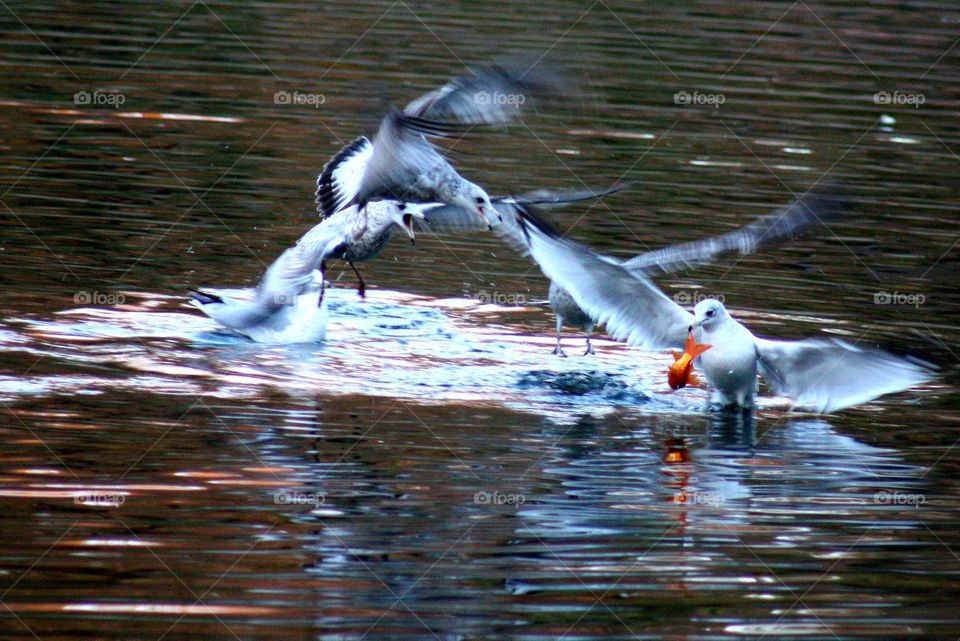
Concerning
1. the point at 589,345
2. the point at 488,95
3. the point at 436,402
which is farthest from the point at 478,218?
the point at 436,402

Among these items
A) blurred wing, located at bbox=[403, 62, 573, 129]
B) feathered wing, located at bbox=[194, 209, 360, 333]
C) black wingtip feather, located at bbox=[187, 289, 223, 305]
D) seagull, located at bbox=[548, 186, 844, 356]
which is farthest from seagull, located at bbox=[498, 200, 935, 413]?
black wingtip feather, located at bbox=[187, 289, 223, 305]

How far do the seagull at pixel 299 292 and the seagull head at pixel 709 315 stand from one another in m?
2.17

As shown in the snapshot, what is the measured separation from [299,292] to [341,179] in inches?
64.7

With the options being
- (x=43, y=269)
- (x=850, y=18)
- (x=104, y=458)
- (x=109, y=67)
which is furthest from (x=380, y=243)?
(x=850, y=18)

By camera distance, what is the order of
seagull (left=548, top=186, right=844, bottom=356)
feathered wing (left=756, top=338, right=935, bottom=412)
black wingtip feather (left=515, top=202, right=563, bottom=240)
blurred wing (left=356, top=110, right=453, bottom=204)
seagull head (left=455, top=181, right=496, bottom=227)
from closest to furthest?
feathered wing (left=756, top=338, right=935, bottom=412), seagull (left=548, top=186, right=844, bottom=356), black wingtip feather (left=515, top=202, right=563, bottom=240), blurred wing (left=356, top=110, right=453, bottom=204), seagull head (left=455, top=181, right=496, bottom=227)

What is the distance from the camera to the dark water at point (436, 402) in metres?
5.93

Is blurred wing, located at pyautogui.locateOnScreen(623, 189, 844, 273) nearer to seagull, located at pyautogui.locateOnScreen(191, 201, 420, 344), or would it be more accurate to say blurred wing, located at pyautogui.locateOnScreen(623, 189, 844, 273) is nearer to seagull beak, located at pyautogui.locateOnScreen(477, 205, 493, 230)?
seagull beak, located at pyautogui.locateOnScreen(477, 205, 493, 230)

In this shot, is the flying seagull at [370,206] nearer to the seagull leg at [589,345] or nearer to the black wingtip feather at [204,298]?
the seagull leg at [589,345]

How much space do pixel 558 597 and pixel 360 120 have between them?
397 inches

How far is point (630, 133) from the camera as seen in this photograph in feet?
52.5

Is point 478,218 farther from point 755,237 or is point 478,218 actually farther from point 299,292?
point 755,237

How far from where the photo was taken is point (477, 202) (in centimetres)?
967

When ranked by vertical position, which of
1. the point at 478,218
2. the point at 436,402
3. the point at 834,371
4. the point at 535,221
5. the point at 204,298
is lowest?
the point at 436,402

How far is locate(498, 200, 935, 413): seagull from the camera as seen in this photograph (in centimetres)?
856
